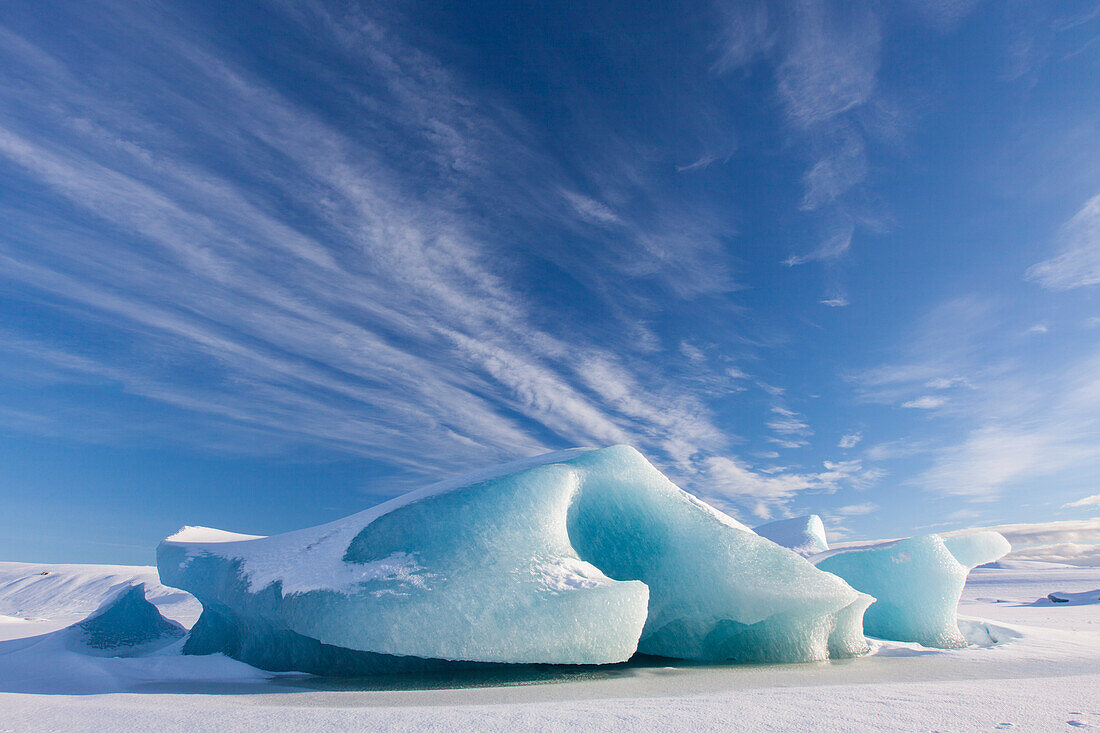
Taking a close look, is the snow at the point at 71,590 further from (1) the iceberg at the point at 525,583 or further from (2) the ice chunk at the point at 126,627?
(1) the iceberg at the point at 525,583

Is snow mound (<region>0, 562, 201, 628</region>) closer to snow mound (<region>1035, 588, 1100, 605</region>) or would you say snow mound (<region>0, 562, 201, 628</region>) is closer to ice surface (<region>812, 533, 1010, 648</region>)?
ice surface (<region>812, 533, 1010, 648</region>)

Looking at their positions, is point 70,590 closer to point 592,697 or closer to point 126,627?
point 126,627

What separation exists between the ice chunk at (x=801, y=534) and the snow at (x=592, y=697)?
4.81m

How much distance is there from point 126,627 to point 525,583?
5.81 meters

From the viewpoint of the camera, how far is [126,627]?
6738 mm

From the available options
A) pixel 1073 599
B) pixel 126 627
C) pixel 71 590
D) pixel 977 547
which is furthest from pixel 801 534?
pixel 71 590

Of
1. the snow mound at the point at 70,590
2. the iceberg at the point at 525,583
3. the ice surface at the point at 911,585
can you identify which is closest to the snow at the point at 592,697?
the iceberg at the point at 525,583

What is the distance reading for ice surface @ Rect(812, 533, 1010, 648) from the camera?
21.6 ft

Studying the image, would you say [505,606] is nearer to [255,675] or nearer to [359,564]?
[359,564]

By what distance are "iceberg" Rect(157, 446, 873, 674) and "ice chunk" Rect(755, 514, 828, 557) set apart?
4.86 meters

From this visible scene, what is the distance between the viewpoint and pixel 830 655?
557 cm

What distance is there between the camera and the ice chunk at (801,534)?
403 inches

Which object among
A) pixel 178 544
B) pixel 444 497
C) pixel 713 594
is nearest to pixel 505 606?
pixel 444 497

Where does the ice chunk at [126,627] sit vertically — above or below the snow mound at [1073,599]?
below
